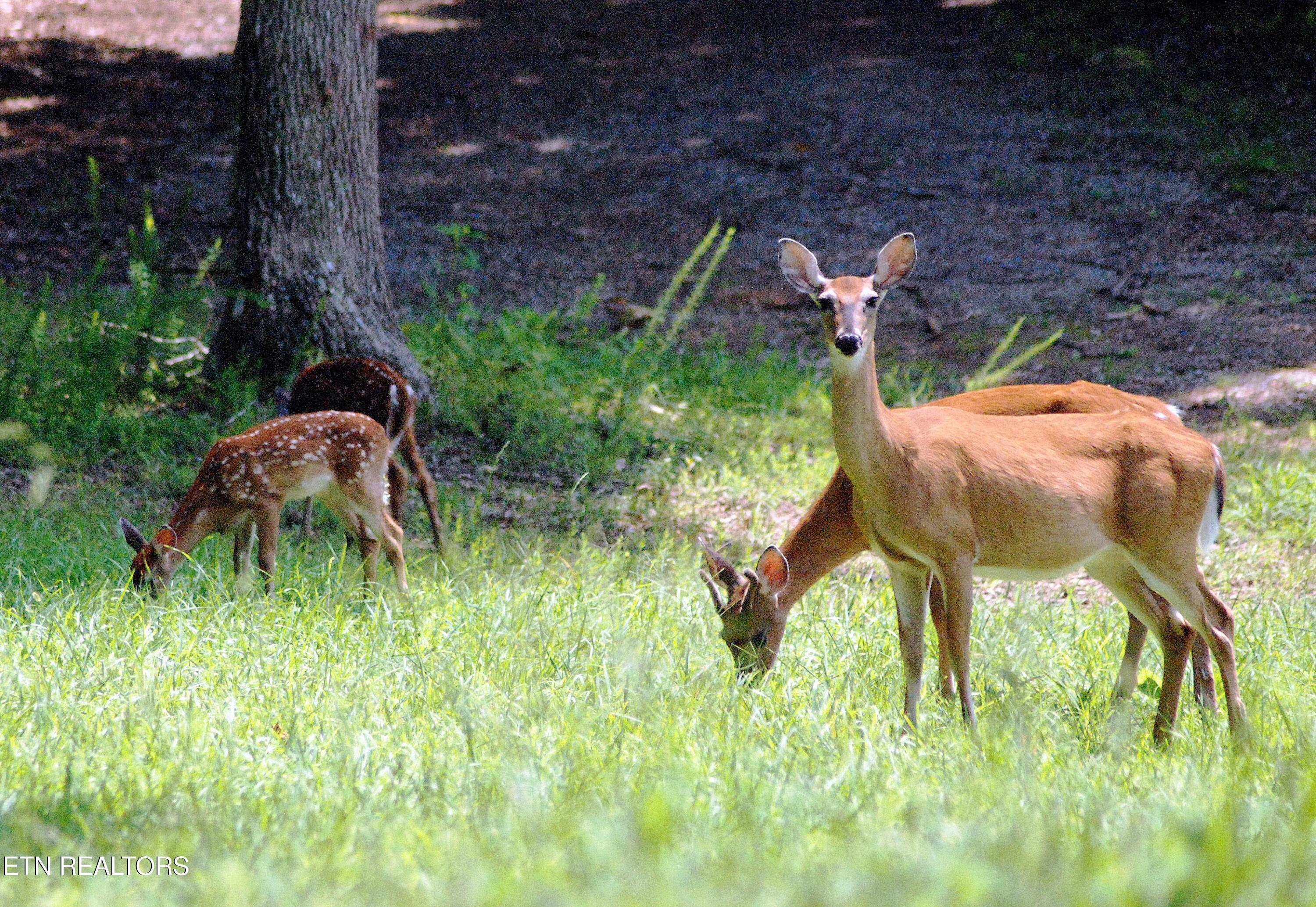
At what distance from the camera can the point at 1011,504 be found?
4.11 metres

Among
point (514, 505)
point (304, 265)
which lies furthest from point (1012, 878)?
point (304, 265)

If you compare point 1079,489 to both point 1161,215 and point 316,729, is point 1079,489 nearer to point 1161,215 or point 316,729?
point 316,729

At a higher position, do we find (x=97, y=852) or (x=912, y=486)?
(x=912, y=486)

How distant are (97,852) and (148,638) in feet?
5.30

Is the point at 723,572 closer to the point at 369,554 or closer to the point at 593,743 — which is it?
the point at 593,743

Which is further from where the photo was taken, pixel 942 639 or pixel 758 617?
pixel 758 617

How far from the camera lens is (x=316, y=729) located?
3.80 meters

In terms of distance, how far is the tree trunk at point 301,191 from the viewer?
707cm

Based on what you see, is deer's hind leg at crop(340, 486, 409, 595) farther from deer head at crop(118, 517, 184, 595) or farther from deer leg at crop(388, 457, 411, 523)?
deer head at crop(118, 517, 184, 595)

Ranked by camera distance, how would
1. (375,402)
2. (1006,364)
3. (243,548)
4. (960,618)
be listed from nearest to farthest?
(960,618) < (243,548) < (375,402) < (1006,364)

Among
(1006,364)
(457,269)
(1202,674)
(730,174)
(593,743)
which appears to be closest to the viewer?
(593,743)

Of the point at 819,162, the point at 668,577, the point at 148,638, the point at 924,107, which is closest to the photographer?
the point at 148,638

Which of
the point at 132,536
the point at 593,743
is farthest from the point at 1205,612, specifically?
the point at 132,536

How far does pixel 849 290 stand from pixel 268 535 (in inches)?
103
